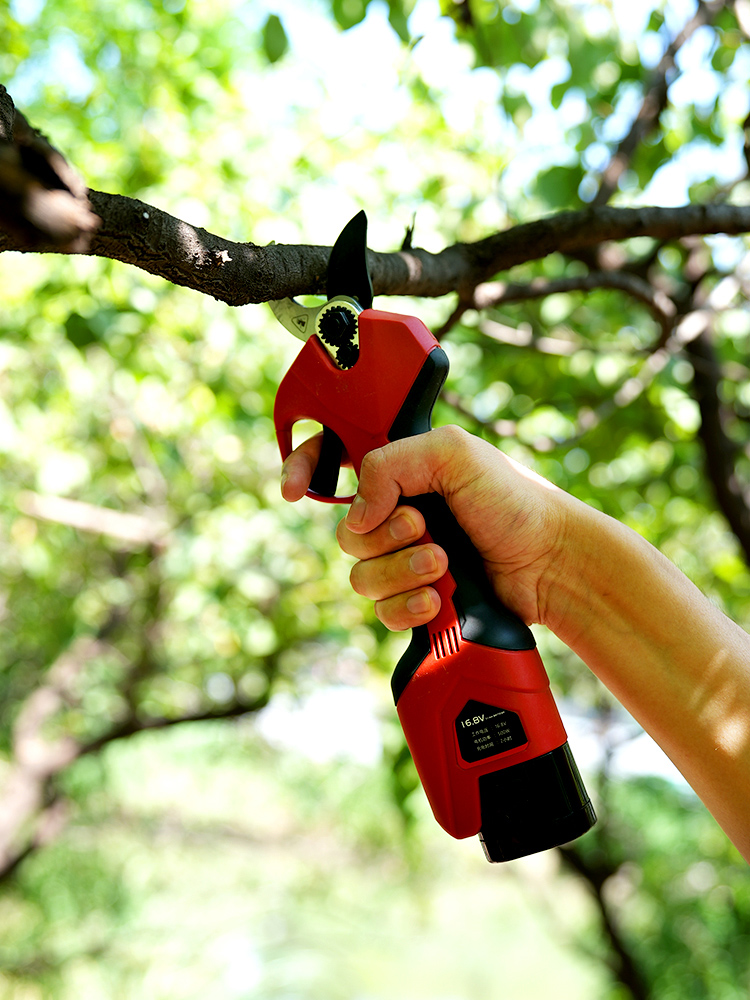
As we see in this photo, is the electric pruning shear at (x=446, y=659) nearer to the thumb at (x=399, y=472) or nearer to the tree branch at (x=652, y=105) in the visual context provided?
the thumb at (x=399, y=472)

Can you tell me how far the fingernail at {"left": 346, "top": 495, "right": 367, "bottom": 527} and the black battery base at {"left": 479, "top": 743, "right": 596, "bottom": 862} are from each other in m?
0.31

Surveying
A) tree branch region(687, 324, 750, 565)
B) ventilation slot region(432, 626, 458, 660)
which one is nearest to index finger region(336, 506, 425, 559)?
ventilation slot region(432, 626, 458, 660)

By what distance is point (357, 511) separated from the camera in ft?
3.07

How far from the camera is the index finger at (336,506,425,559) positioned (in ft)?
3.05

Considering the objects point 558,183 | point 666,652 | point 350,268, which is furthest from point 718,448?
point 350,268

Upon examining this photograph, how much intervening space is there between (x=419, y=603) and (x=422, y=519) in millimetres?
98

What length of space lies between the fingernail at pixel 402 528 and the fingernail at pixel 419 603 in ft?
0.22

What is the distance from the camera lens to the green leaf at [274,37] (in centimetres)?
143

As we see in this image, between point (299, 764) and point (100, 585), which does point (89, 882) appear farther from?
point (100, 585)

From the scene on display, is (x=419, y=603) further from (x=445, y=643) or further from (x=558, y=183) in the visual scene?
(x=558, y=183)

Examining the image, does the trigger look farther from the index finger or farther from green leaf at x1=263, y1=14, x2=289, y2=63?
green leaf at x1=263, y1=14, x2=289, y2=63

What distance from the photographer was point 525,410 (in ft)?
7.27

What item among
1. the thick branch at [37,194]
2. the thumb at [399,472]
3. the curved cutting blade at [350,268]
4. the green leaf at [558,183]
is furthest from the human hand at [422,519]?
the green leaf at [558,183]

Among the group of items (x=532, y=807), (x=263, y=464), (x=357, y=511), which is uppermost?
(x=357, y=511)
